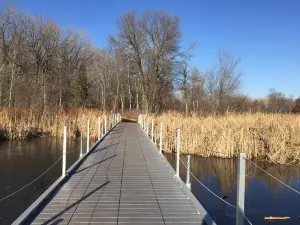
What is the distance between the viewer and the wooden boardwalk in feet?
13.4

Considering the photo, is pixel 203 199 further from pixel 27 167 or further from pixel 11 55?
pixel 11 55

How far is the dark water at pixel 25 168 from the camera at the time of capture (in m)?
6.76

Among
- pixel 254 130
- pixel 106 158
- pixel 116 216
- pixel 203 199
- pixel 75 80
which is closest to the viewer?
pixel 116 216

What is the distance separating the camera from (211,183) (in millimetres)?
9359

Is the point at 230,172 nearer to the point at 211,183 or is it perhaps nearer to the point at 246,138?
the point at 211,183

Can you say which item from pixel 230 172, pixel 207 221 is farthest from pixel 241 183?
pixel 230 172

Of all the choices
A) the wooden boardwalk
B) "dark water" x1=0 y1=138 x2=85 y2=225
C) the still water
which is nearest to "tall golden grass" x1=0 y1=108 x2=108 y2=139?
"dark water" x1=0 y1=138 x2=85 y2=225

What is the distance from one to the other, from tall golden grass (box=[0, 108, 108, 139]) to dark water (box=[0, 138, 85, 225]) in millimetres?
813

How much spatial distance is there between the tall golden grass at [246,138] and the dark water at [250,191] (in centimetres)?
57

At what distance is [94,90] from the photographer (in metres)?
45.3

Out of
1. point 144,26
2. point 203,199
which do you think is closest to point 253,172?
point 203,199

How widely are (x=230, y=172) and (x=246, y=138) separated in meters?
2.59

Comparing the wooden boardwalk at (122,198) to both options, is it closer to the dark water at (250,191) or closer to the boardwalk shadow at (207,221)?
the boardwalk shadow at (207,221)

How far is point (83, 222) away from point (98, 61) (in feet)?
138
